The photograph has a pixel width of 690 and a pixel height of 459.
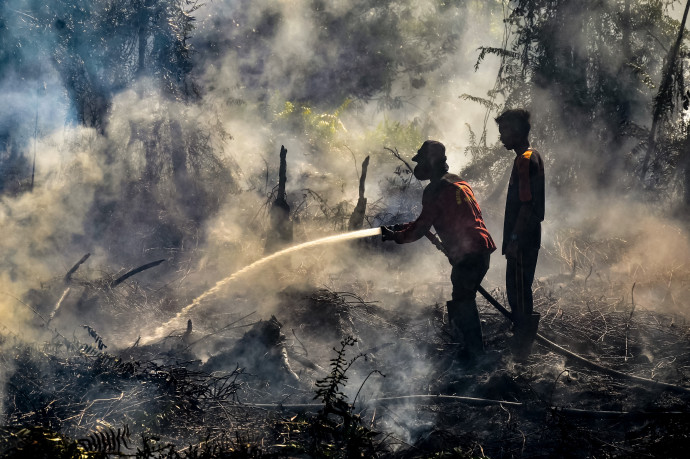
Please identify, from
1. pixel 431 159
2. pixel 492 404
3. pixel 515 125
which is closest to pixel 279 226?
pixel 431 159

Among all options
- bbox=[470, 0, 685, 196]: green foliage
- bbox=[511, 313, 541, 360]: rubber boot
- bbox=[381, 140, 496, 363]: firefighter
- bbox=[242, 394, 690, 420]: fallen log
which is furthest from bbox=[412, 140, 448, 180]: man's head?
bbox=[470, 0, 685, 196]: green foliage

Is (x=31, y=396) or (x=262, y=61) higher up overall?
(x=262, y=61)

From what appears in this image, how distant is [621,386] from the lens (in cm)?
401

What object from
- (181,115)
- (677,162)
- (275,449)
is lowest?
(275,449)

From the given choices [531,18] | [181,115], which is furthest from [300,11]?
[531,18]

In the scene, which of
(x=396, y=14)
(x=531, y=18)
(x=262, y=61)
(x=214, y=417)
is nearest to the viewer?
(x=214, y=417)

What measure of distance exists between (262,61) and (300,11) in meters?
1.89

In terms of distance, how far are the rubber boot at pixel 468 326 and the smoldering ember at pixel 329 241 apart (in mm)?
26

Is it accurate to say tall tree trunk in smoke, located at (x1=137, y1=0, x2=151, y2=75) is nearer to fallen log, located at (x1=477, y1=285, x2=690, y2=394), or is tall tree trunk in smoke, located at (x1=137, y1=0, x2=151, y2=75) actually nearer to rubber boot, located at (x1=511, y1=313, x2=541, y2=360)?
fallen log, located at (x1=477, y1=285, x2=690, y2=394)

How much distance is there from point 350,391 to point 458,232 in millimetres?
1611

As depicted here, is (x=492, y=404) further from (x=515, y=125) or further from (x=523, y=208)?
(x=515, y=125)

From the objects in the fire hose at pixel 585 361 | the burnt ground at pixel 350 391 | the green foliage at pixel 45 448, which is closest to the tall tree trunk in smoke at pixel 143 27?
the burnt ground at pixel 350 391

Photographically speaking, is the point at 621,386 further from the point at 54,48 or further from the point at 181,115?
the point at 54,48

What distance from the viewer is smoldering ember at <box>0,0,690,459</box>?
3627mm
